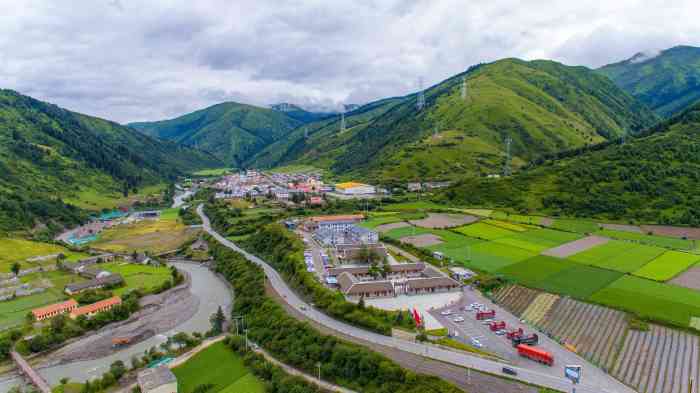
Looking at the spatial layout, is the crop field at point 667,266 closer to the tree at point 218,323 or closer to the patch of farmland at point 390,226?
the patch of farmland at point 390,226

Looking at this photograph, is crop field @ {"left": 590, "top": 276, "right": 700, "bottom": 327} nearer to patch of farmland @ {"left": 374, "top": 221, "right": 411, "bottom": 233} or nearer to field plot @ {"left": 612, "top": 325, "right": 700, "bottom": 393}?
field plot @ {"left": 612, "top": 325, "right": 700, "bottom": 393}

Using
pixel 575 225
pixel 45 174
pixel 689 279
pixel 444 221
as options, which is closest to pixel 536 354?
pixel 689 279

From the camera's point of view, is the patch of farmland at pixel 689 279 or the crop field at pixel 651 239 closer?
the patch of farmland at pixel 689 279

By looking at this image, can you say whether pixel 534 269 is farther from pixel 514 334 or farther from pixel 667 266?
pixel 514 334

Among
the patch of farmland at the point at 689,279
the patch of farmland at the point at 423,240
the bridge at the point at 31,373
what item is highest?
the patch of farmland at the point at 423,240

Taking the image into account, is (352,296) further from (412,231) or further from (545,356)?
(412,231)

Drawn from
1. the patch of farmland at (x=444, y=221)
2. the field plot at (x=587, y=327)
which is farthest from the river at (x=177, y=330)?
the patch of farmland at (x=444, y=221)

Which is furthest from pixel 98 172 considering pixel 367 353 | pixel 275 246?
pixel 367 353

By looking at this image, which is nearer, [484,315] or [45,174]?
[484,315]
